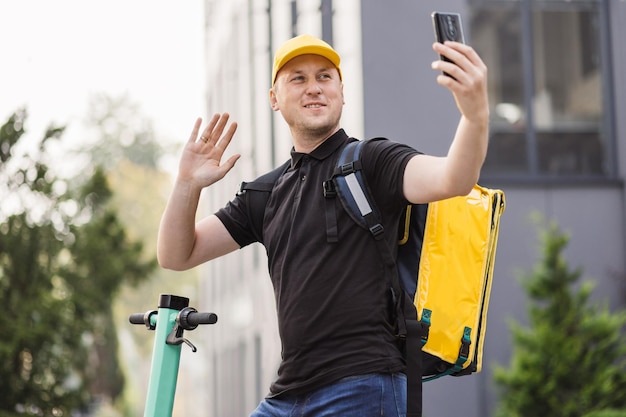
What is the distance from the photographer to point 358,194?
10.3ft

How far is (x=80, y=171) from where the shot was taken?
171ft

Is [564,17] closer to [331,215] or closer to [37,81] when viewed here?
[37,81]

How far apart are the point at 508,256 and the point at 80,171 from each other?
4327cm

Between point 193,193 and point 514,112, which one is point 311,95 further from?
point 514,112

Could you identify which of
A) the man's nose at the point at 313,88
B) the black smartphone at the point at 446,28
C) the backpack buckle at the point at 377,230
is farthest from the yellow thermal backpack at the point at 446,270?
the black smartphone at the point at 446,28

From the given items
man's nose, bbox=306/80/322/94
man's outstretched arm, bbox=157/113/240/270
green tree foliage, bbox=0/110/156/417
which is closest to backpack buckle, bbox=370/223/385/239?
man's nose, bbox=306/80/322/94

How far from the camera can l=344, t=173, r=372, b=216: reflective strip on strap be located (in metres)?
3.14

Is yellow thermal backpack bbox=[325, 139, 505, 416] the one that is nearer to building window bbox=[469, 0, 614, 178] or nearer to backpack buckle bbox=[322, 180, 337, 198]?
backpack buckle bbox=[322, 180, 337, 198]

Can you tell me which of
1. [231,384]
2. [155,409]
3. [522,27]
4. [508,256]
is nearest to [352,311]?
[155,409]

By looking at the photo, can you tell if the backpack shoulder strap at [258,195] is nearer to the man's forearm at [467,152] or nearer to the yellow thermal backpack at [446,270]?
the yellow thermal backpack at [446,270]

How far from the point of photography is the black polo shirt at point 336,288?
3090mm

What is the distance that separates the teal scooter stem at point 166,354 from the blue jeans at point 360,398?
0.50 m

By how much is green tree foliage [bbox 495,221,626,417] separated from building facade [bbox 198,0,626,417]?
90 cm

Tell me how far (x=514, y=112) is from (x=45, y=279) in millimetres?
5652
